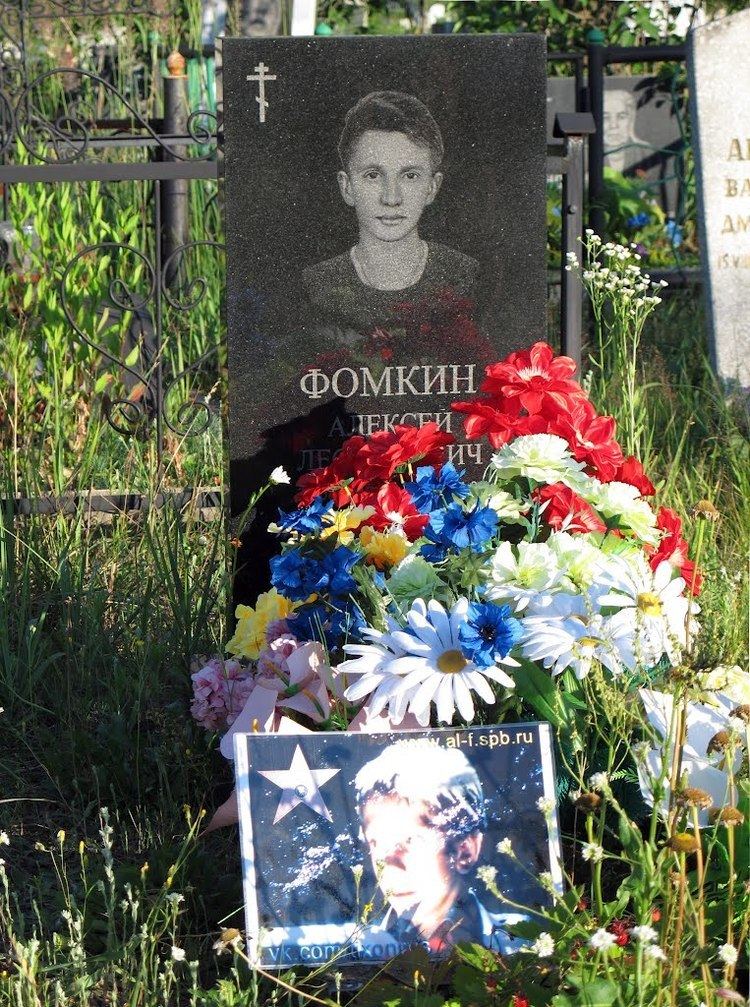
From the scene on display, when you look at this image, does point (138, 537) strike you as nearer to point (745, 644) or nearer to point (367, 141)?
point (367, 141)

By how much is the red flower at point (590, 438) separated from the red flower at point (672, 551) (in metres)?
0.13

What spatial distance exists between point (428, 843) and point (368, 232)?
56.7 inches

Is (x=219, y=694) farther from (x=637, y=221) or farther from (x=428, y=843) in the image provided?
(x=637, y=221)

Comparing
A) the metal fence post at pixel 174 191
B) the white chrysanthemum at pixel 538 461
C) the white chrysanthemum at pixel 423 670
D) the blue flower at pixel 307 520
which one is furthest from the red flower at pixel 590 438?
the metal fence post at pixel 174 191

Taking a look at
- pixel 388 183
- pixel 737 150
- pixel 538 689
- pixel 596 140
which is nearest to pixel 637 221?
pixel 596 140

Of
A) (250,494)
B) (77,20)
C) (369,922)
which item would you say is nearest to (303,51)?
(250,494)

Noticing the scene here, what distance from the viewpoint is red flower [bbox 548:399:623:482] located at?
245 cm

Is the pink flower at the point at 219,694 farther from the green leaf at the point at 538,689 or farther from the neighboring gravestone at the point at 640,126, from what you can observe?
the neighboring gravestone at the point at 640,126

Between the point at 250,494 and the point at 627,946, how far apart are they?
1466mm

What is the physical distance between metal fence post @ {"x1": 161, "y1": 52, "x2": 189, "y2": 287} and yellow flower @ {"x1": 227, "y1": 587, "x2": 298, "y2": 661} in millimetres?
3060

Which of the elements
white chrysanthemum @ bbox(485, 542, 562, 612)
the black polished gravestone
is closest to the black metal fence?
the black polished gravestone

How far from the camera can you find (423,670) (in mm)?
2002

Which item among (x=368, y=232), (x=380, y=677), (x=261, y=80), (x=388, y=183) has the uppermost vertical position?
(x=261, y=80)

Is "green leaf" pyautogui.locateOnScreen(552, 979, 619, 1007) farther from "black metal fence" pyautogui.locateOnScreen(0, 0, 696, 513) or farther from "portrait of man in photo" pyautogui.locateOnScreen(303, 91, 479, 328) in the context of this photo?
"black metal fence" pyautogui.locateOnScreen(0, 0, 696, 513)
